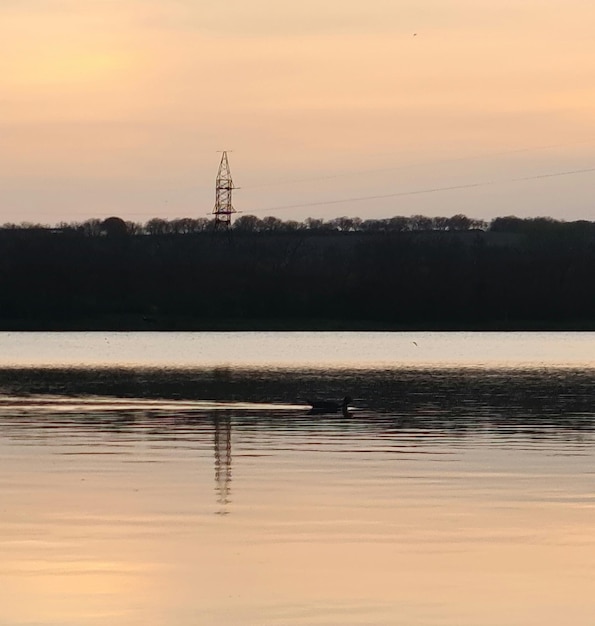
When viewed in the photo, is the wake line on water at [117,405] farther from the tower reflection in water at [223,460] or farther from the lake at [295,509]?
the tower reflection in water at [223,460]

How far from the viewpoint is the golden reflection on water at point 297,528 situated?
16516 mm

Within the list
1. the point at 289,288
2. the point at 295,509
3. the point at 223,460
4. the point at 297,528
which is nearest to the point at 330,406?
the point at 223,460

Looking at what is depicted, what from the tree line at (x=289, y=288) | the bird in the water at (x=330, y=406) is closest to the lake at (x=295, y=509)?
the bird in the water at (x=330, y=406)

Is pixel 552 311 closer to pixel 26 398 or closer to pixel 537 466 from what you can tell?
pixel 26 398

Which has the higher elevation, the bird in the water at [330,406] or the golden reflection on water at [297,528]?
the bird in the water at [330,406]

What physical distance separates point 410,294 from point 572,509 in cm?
13381

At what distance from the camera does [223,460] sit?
3064 centimetres

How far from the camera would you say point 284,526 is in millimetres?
21625

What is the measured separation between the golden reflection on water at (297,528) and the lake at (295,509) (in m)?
0.05

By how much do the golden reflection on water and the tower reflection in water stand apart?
51mm

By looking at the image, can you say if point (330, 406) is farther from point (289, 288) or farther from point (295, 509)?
point (289, 288)

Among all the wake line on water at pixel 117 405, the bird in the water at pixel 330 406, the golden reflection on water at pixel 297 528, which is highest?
the bird in the water at pixel 330 406

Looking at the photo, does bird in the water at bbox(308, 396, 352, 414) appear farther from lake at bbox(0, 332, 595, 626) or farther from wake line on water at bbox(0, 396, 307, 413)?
wake line on water at bbox(0, 396, 307, 413)

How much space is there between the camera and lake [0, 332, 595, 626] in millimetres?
16672
